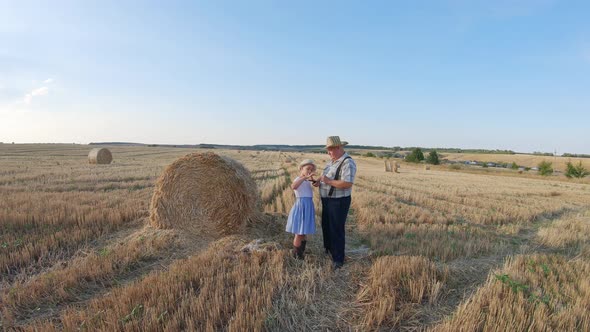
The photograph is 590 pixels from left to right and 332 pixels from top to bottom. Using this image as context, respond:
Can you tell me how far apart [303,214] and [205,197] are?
3121mm

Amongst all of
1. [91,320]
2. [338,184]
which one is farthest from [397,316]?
[91,320]

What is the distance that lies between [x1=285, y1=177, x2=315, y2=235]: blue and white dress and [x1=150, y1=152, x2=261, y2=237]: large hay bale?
7.52ft

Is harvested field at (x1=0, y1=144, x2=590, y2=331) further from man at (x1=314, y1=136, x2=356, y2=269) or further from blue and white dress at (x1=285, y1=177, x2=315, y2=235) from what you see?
blue and white dress at (x1=285, y1=177, x2=315, y2=235)

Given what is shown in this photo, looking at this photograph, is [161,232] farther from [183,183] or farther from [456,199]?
[456,199]

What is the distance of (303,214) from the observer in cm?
529

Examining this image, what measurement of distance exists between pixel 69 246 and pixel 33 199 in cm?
408

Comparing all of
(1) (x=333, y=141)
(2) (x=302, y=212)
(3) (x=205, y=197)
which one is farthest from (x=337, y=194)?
(3) (x=205, y=197)

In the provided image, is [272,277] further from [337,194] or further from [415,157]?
[415,157]

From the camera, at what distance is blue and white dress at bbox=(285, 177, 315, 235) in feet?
17.1

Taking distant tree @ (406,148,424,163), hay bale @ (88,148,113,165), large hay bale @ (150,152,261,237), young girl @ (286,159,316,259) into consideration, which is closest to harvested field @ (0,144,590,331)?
large hay bale @ (150,152,261,237)

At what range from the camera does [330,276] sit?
4.62 m

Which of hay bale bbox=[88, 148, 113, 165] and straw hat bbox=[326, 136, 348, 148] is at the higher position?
straw hat bbox=[326, 136, 348, 148]

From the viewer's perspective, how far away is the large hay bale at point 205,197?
24.1 feet

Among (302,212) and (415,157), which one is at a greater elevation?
(415,157)
